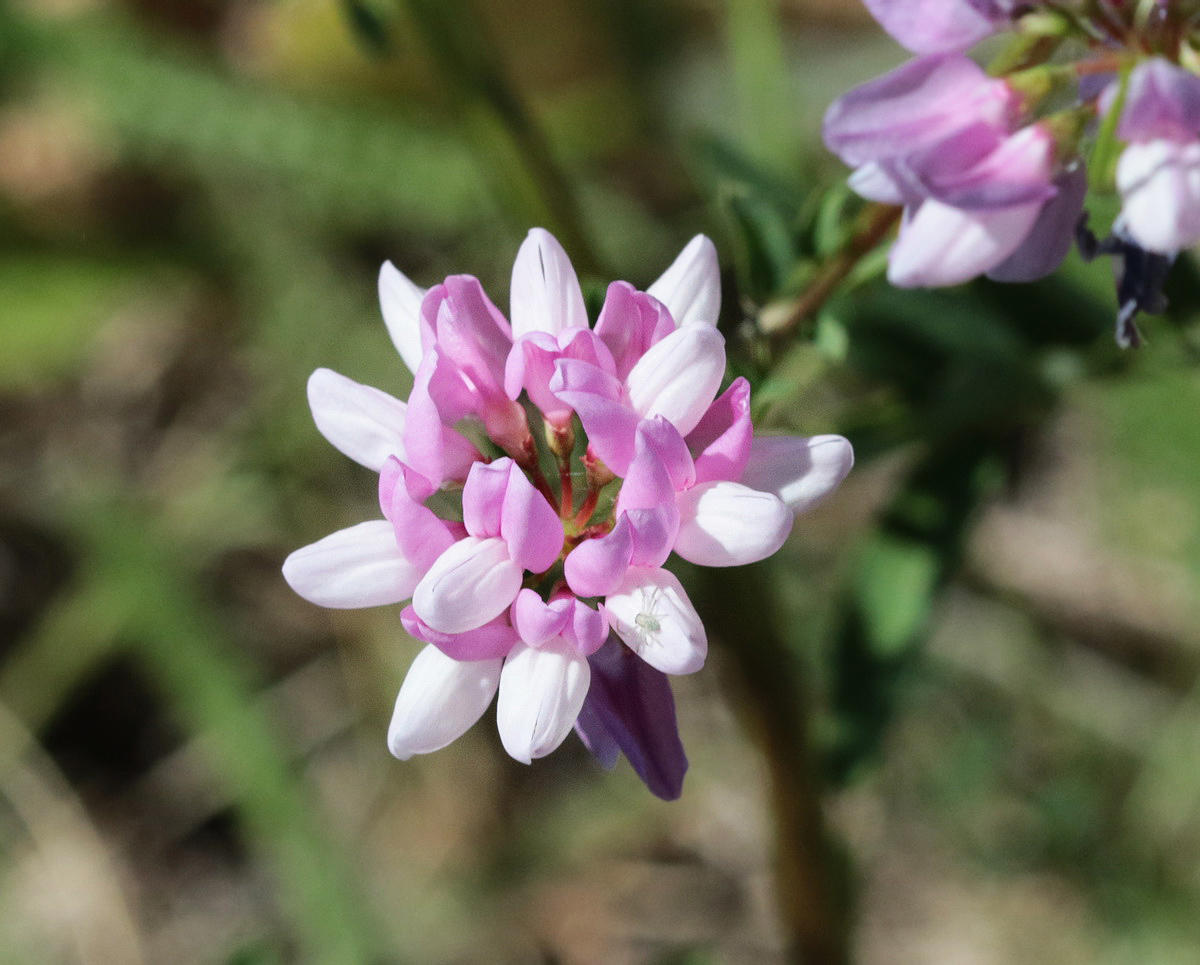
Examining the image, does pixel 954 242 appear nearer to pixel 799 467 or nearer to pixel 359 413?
pixel 799 467

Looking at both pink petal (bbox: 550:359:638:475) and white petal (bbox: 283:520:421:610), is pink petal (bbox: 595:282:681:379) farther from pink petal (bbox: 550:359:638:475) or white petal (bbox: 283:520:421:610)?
white petal (bbox: 283:520:421:610)

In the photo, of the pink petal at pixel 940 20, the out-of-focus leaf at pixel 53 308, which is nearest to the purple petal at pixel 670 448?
the pink petal at pixel 940 20

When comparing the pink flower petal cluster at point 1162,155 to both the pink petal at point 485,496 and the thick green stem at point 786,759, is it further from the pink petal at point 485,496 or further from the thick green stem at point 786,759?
the thick green stem at point 786,759

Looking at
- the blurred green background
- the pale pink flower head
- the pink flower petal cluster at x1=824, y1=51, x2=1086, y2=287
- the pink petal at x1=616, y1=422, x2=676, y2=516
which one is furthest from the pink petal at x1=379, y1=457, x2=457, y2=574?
the blurred green background

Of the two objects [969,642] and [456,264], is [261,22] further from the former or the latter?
[969,642]

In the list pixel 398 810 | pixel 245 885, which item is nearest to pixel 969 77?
pixel 398 810

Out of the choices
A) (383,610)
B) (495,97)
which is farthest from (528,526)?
(383,610)

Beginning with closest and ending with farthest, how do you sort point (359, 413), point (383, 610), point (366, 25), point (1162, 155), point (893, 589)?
point (1162, 155), point (359, 413), point (366, 25), point (893, 589), point (383, 610)
